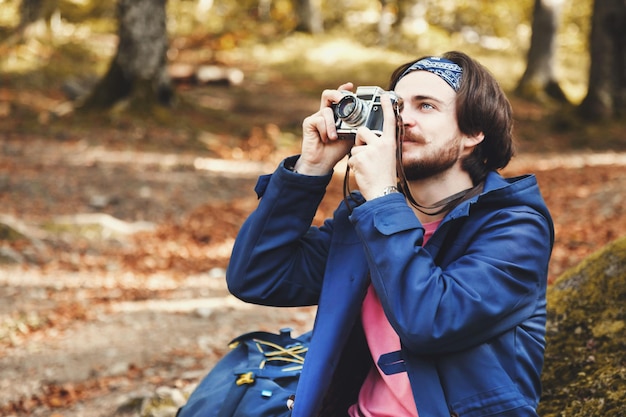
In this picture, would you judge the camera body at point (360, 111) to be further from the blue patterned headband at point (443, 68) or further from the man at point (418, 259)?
the blue patterned headband at point (443, 68)

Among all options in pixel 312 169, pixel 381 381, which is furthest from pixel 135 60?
pixel 381 381

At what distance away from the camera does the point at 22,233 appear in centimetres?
721

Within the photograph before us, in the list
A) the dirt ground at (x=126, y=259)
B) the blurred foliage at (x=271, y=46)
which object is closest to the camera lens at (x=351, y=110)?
the dirt ground at (x=126, y=259)

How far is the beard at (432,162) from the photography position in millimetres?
2373

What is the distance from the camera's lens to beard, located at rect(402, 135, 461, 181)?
2373 millimetres

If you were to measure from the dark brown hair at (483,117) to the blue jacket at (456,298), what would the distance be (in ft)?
0.36

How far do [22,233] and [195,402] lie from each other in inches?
204

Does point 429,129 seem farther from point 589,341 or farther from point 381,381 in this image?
point 589,341

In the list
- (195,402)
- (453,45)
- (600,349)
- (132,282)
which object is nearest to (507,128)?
(600,349)

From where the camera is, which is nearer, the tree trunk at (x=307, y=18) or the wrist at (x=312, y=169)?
the wrist at (x=312, y=169)

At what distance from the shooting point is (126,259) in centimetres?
725

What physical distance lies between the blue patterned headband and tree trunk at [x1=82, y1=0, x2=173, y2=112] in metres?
10.2

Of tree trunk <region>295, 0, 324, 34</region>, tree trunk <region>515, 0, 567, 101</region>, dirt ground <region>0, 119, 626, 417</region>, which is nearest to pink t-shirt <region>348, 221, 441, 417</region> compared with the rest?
dirt ground <region>0, 119, 626, 417</region>

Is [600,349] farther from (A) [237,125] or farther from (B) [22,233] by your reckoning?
(A) [237,125]
